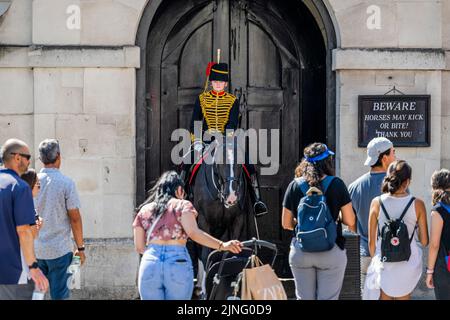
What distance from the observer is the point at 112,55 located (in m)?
11.2

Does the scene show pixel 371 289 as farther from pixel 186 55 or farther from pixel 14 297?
pixel 186 55

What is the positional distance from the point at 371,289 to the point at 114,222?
159 inches

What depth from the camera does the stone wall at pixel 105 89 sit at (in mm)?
11164

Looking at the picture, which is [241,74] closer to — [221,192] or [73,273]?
[221,192]

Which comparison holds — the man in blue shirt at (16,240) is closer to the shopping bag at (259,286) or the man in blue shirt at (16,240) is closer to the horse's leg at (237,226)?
the shopping bag at (259,286)

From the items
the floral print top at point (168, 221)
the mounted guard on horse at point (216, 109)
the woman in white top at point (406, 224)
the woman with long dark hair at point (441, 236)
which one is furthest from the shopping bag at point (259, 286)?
the mounted guard on horse at point (216, 109)

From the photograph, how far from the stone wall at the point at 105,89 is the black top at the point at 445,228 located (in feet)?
10.0

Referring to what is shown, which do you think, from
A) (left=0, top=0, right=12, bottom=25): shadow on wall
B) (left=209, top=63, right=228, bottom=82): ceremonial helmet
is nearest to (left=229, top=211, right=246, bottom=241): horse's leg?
(left=209, top=63, right=228, bottom=82): ceremonial helmet

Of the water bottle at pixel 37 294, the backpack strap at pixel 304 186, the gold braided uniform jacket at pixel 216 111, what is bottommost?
the water bottle at pixel 37 294

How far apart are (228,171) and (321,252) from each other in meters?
2.44

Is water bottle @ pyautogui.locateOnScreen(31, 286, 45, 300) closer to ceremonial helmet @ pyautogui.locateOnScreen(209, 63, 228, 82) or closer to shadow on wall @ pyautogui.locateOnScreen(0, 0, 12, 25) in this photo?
ceremonial helmet @ pyautogui.locateOnScreen(209, 63, 228, 82)

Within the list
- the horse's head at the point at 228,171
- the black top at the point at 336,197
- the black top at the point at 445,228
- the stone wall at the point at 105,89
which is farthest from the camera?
the stone wall at the point at 105,89

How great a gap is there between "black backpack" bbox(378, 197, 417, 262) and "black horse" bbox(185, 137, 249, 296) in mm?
2555

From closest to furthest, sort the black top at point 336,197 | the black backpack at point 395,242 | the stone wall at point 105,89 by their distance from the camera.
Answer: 1. the black backpack at point 395,242
2. the black top at point 336,197
3. the stone wall at point 105,89
